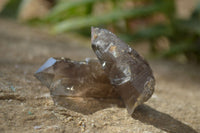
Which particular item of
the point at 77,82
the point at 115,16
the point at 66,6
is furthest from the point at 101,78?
the point at 66,6

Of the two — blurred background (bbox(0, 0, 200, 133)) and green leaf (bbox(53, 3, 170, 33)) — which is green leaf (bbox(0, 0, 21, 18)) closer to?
blurred background (bbox(0, 0, 200, 133))

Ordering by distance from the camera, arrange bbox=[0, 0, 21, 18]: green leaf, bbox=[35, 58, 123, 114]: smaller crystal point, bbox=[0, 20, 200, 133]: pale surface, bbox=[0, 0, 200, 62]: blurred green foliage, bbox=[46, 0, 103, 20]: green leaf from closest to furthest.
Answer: bbox=[0, 20, 200, 133]: pale surface → bbox=[35, 58, 123, 114]: smaller crystal point → bbox=[0, 0, 200, 62]: blurred green foliage → bbox=[46, 0, 103, 20]: green leaf → bbox=[0, 0, 21, 18]: green leaf

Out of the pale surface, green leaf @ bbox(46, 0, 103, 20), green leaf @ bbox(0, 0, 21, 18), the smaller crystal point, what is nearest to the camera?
the pale surface

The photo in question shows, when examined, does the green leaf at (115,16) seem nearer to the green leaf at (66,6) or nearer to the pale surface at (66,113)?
the green leaf at (66,6)

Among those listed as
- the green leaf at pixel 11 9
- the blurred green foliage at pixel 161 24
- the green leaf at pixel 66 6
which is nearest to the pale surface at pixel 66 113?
the blurred green foliage at pixel 161 24

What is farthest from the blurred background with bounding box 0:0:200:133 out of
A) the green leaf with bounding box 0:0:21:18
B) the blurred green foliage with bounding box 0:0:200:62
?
the green leaf with bounding box 0:0:21:18

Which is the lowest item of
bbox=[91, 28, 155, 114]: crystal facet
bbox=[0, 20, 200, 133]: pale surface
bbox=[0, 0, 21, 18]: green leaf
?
bbox=[0, 20, 200, 133]: pale surface

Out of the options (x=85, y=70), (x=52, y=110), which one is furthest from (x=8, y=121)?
(x=85, y=70)

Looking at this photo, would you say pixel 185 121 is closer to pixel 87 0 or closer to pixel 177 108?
pixel 177 108
